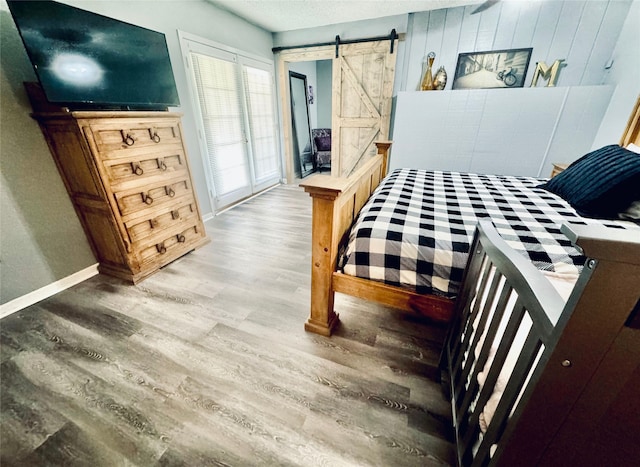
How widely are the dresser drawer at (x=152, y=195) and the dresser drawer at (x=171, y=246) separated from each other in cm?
32

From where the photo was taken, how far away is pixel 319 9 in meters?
3.08

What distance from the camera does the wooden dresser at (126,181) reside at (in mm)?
1737

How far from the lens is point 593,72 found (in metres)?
2.77

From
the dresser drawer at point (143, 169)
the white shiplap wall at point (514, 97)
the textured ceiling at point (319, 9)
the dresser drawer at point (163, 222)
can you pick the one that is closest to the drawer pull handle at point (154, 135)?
the dresser drawer at point (143, 169)

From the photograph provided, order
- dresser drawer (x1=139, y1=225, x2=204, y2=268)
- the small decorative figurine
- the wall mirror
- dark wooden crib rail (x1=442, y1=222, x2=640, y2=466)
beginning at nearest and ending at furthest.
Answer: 1. dark wooden crib rail (x1=442, y1=222, x2=640, y2=466)
2. dresser drawer (x1=139, y1=225, x2=204, y2=268)
3. the small decorative figurine
4. the wall mirror

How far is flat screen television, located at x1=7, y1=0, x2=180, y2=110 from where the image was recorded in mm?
1521

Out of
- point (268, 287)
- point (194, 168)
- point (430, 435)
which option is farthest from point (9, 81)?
point (430, 435)

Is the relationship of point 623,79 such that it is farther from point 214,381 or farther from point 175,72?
point 175,72

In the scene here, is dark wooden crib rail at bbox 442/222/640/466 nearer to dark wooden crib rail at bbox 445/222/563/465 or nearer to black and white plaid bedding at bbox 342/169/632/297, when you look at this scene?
dark wooden crib rail at bbox 445/222/563/465

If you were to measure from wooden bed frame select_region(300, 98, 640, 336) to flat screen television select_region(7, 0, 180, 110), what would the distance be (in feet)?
5.82

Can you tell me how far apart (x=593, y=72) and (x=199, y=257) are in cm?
461

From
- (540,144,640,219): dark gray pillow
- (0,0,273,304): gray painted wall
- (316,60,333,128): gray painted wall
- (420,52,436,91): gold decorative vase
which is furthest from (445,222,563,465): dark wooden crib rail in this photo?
(316,60,333,128): gray painted wall

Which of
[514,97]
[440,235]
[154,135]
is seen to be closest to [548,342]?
[440,235]

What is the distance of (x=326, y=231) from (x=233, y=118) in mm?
3028
